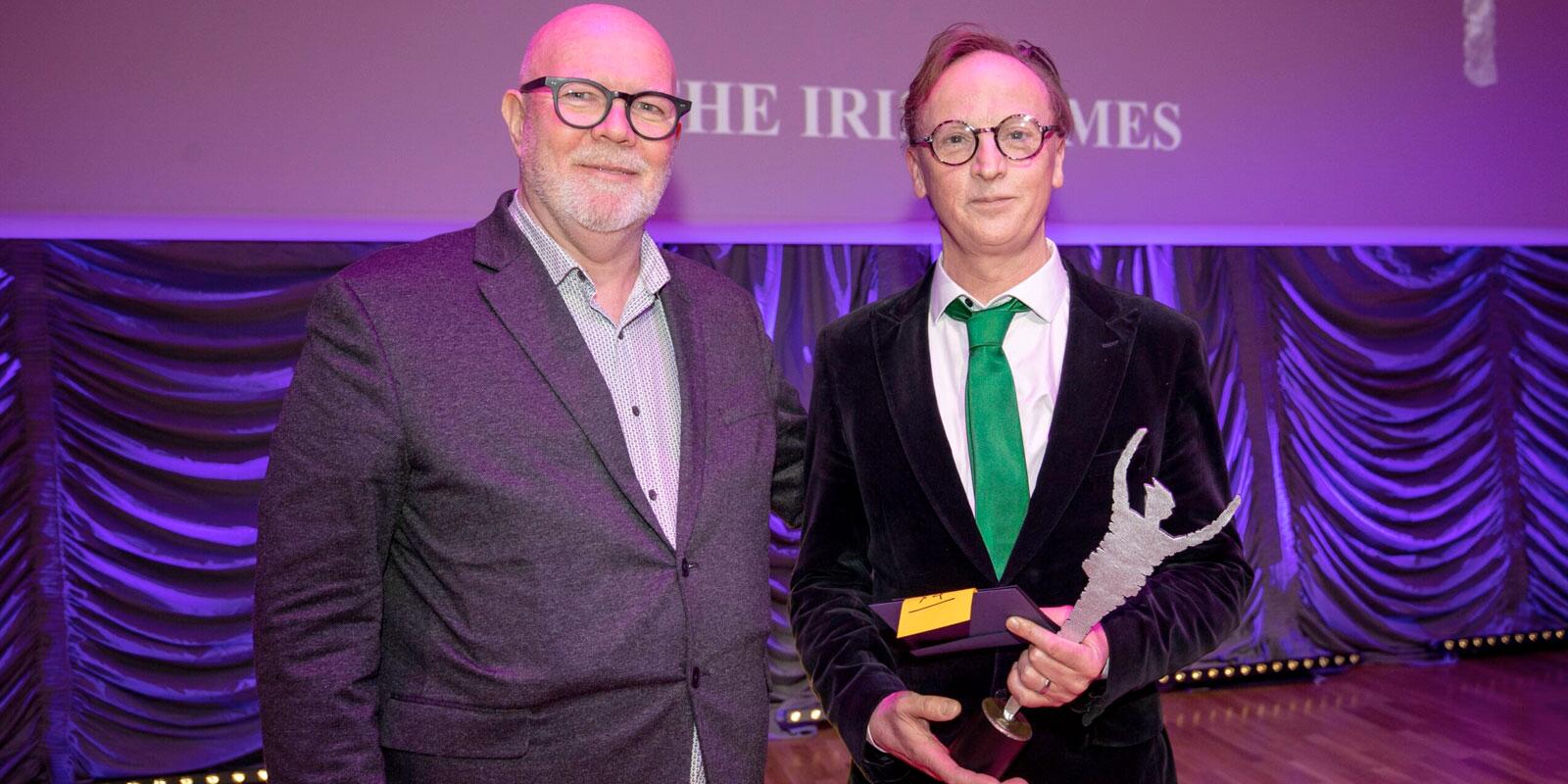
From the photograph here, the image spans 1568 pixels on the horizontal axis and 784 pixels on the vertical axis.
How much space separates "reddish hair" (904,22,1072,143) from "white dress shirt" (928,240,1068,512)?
22 centimetres

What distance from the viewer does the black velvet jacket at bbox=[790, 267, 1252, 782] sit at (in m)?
1.63

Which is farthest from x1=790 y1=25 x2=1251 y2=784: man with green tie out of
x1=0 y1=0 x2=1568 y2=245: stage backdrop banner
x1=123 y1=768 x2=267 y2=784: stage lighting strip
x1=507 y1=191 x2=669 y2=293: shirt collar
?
x1=123 y1=768 x2=267 y2=784: stage lighting strip

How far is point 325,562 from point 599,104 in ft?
2.62

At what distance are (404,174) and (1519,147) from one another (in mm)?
4690

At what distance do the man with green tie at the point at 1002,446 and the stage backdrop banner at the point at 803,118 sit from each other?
233cm

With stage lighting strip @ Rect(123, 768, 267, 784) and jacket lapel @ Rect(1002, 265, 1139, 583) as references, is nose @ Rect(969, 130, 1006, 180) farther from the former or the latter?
stage lighting strip @ Rect(123, 768, 267, 784)

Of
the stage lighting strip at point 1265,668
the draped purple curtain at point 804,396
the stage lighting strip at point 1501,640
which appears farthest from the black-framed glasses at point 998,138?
the stage lighting strip at point 1501,640

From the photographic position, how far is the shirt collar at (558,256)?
173cm

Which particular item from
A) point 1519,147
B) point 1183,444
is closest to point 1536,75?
point 1519,147

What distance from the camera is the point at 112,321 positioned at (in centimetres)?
395

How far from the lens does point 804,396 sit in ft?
15.4

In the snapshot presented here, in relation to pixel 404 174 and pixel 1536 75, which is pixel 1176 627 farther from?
pixel 1536 75

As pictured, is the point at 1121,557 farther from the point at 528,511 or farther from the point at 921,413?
the point at 528,511

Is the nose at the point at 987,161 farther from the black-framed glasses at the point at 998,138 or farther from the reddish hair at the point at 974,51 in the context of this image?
the reddish hair at the point at 974,51
